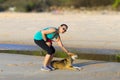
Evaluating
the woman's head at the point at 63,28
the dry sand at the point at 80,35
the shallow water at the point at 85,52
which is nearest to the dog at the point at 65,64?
the woman's head at the point at 63,28

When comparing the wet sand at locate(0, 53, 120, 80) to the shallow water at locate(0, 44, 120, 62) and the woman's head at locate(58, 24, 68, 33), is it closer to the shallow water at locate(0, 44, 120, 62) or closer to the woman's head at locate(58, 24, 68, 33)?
the woman's head at locate(58, 24, 68, 33)

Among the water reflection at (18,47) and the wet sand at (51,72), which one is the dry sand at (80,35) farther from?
the wet sand at (51,72)

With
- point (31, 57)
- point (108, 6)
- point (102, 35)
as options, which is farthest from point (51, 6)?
point (31, 57)

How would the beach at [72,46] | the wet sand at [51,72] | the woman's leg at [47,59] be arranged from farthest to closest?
1. the woman's leg at [47,59]
2. the beach at [72,46]
3. the wet sand at [51,72]

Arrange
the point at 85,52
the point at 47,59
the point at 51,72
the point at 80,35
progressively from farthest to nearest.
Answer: the point at 80,35 → the point at 85,52 → the point at 47,59 → the point at 51,72

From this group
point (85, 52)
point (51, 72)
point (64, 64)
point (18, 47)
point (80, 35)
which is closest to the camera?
point (51, 72)

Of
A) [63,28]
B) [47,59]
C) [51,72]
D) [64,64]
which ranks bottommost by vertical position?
[51,72]

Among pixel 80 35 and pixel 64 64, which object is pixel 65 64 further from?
pixel 80 35

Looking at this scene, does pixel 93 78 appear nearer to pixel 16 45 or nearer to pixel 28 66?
pixel 28 66

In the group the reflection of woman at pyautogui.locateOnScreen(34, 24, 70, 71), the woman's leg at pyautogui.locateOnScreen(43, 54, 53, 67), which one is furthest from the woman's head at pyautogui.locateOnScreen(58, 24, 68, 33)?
the woman's leg at pyautogui.locateOnScreen(43, 54, 53, 67)

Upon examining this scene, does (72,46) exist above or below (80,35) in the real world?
above

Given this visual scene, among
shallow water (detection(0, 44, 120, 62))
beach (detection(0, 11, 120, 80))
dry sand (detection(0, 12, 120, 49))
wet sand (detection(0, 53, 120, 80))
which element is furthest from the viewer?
dry sand (detection(0, 12, 120, 49))

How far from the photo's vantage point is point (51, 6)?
51.2m

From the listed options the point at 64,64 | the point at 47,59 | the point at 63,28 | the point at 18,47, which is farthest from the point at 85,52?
the point at 63,28
